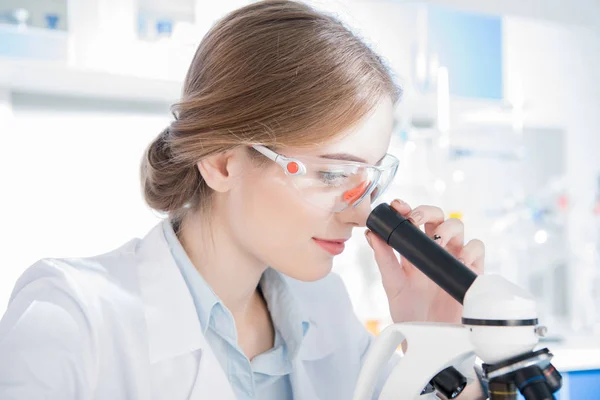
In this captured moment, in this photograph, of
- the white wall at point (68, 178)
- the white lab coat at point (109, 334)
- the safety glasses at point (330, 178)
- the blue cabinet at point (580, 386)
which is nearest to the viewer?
the white lab coat at point (109, 334)

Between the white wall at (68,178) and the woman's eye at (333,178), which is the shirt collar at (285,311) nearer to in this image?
the woman's eye at (333,178)

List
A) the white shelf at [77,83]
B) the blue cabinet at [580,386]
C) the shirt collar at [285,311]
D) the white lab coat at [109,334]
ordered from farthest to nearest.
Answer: the white shelf at [77,83] → the blue cabinet at [580,386] → the shirt collar at [285,311] → the white lab coat at [109,334]

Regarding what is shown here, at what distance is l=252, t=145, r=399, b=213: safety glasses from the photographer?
1079 millimetres

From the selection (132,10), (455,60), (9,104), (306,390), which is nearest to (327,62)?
(306,390)

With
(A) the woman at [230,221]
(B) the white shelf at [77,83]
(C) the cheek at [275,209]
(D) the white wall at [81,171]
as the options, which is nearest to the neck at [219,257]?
(A) the woman at [230,221]

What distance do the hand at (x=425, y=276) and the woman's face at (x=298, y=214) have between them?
115 millimetres

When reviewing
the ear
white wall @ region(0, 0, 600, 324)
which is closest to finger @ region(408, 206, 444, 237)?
the ear

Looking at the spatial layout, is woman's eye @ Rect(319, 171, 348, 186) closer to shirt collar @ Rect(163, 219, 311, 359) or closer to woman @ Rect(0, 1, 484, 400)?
woman @ Rect(0, 1, 484, 400)

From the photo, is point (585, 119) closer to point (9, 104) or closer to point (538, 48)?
point (538, 48)

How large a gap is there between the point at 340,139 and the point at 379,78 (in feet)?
0.54

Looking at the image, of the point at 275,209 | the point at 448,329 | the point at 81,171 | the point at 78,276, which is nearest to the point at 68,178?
the point at 81,171

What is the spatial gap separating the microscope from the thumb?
0.23 metres

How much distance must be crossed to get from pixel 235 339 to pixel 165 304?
155mm

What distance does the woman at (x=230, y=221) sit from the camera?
3.45ft
